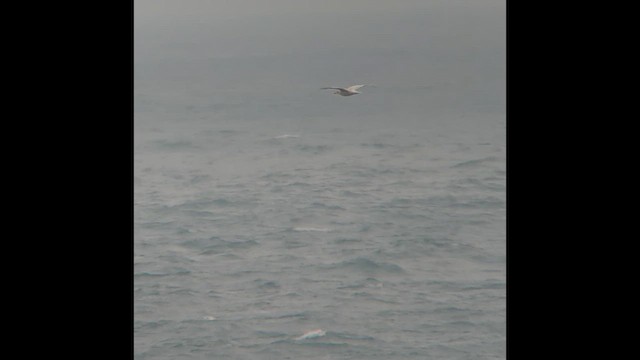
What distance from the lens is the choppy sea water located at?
2.77 meters

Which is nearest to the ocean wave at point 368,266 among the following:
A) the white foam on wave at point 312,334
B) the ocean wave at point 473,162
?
the white foam on wave at point 312,334

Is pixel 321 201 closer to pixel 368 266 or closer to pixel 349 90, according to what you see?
pixel 368 266

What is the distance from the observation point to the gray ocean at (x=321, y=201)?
2775 mm

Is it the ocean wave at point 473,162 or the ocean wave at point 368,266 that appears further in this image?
the ocean wave at point 473,162

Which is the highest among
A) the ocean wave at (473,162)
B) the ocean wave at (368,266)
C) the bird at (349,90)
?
the bird at (349,90)

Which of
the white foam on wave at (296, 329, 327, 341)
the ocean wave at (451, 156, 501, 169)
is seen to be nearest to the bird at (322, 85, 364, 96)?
the ocean wave at (451, 156, 501, 169)

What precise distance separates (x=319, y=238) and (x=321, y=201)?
0.47 ft

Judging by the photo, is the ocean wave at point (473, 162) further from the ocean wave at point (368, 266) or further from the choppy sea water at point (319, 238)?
the ocean wave at point (368, 266)

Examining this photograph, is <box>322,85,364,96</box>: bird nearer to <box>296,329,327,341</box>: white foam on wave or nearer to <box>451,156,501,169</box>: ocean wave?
<box>451,156,501,169</box>: ocean wave

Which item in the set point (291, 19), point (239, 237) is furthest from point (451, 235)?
point (291, 19)

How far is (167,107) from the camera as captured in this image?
10.0ft

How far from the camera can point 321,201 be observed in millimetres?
2959

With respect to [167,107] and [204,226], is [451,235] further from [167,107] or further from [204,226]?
[167,107]

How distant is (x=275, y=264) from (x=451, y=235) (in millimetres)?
607
